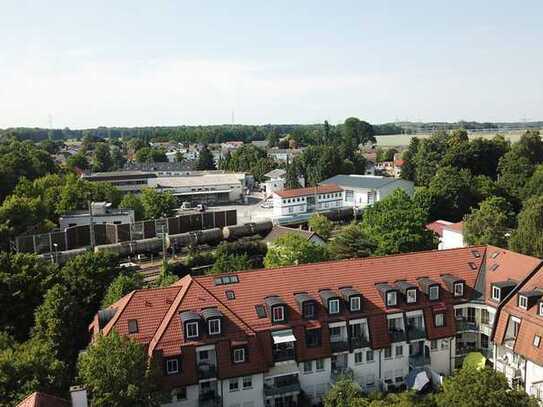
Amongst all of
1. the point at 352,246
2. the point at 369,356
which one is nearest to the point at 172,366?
the point at 369,356

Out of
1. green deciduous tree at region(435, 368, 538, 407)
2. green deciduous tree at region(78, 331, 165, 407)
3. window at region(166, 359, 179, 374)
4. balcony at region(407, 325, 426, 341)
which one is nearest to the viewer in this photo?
green deciduous tree at region(435, 368, 538, 407)

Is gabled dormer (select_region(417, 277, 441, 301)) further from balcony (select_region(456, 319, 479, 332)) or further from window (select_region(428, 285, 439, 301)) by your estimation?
balcony (select_region(456, 319, 479, 332))

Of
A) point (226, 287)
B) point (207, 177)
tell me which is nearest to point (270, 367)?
point (226, 287)

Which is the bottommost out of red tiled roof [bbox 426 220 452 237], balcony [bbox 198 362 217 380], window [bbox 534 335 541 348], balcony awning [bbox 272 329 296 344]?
red tiled roof [bbox 426 220 452 237]

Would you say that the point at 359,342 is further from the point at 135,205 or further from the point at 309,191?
the point at 309,191

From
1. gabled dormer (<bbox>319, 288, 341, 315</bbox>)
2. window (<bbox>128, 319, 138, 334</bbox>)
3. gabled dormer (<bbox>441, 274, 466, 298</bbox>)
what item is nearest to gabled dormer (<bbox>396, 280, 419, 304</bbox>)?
gabled dormer (<bbox>441, 274, 466, 298</bbox>)

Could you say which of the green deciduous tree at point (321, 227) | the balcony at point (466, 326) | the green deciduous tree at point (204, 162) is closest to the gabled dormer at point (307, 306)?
the balcony at point (466, 326)
